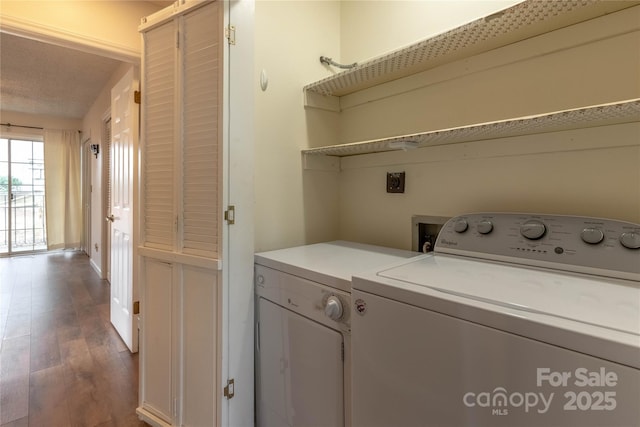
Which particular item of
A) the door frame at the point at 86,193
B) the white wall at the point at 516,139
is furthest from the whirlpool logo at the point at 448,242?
the door frame at the point at 86,193

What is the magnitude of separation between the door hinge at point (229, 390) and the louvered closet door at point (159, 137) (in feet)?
2.14

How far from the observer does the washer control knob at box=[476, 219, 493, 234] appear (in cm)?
117

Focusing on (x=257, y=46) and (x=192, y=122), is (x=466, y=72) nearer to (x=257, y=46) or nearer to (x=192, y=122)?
(x=257, y=46)

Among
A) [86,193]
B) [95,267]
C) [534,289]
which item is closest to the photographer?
[534,289]

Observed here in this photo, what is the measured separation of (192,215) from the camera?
138 cm

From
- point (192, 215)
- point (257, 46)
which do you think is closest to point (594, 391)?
point (192, 215)

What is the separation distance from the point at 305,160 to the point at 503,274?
3.73 ft

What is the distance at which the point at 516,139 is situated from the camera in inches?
48.3

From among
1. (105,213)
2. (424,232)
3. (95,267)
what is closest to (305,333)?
(424,232)

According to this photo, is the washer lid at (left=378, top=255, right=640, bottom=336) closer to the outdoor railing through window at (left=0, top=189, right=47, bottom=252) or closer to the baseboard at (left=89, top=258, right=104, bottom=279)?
the baseboard at (left=89, top=258, right=104, bottom=279)

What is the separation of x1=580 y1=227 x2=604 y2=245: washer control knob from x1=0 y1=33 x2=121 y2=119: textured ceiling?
4.00 m

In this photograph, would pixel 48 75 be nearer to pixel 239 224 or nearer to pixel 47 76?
pixel 47 76

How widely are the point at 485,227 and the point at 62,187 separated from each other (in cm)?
706

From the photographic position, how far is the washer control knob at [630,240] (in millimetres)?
873
